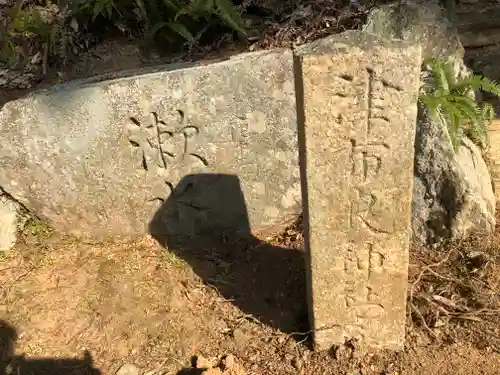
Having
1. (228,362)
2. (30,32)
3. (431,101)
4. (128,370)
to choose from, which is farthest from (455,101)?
(30,32)

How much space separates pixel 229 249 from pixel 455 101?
1877mm

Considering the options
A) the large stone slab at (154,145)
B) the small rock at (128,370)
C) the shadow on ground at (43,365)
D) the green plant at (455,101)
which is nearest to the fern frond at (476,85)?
the green plant at (455,101)

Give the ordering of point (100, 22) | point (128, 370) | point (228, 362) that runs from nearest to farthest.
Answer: point (228, 362), point (128, 370), point (100, 22)

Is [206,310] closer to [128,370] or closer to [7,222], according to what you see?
[128,370]

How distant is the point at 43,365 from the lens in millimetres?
3451

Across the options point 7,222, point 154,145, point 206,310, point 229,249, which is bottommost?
point 206,310

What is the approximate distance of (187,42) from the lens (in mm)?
5059

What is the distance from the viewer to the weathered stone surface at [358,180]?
2.37 metres

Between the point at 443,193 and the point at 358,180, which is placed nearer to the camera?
the point at 358,180

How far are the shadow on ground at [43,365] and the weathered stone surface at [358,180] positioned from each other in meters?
1.38

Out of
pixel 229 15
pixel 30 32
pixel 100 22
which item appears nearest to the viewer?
pixel 229 15

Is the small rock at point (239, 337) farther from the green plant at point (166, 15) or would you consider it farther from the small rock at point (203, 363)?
the green plant at point (166, 15)

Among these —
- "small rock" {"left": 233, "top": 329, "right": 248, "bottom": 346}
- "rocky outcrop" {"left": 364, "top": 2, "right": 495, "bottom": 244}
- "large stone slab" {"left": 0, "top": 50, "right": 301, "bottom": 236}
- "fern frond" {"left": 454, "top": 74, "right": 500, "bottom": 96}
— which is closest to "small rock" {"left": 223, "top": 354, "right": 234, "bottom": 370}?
"small rock" {"left": 233, "top": 329, "right": 248, "bottom": 346}

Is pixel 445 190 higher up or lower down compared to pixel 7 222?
higher up
